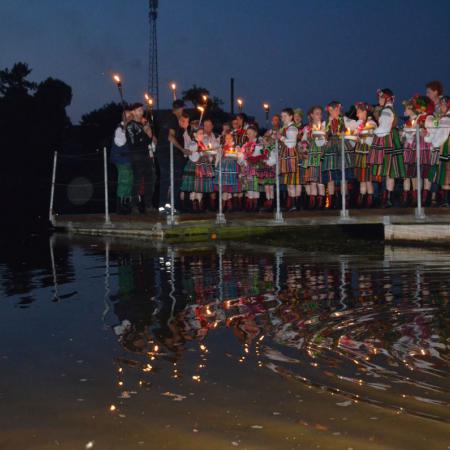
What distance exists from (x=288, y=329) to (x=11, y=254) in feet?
28.8

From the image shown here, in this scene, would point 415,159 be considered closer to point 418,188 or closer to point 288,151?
point 418,188

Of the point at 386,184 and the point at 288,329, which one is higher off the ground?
the point at 386,184

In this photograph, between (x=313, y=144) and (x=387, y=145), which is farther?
(x=313, y=144)

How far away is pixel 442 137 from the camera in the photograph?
39.9 feet

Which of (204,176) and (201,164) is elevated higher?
(201,164)

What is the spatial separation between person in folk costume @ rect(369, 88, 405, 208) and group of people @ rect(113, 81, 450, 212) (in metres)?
0.02

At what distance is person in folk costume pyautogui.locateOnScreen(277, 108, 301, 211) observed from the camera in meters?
14.1

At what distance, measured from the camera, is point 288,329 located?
5.46 meters

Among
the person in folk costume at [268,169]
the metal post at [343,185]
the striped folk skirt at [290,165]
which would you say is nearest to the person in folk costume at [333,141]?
the metal post at [343,185]

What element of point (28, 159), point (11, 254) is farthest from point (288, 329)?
point (28, 159)

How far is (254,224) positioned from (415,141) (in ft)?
9.82

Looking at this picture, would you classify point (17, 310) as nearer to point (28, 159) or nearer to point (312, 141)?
point (312, 141)

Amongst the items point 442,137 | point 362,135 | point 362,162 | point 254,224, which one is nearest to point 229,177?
point 254,224

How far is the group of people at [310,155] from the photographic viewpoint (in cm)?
1256
